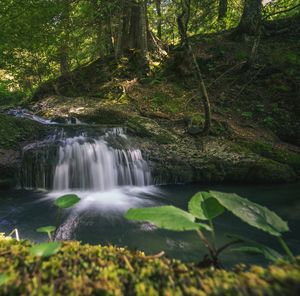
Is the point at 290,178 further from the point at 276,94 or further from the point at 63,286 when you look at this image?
the point at 63,286

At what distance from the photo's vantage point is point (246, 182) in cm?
716

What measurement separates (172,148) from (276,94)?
14.3 ft

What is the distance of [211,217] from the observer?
1.30 m

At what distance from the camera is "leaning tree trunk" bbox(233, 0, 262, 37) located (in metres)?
11.0

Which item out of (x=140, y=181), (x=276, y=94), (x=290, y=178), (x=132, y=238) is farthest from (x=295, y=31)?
(x=132, y=238)

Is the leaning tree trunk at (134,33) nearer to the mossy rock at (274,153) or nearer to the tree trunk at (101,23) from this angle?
the tree trunk at (101,23)

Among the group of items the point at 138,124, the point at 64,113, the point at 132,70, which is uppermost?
the point at 132,70

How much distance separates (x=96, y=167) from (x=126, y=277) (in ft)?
20.3

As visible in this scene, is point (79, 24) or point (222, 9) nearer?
point (79, 24)

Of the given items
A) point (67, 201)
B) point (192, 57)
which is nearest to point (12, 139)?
point (192, 57)

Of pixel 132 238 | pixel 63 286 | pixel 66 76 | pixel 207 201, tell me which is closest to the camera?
pixel 63 286

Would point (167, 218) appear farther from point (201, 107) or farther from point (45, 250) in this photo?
point (201, 107)

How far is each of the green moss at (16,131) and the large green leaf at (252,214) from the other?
6.56m

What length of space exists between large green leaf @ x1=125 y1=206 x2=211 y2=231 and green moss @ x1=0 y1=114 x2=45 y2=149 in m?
6.44
